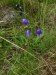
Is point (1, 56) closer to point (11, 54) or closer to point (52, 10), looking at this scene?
point (11, 54)

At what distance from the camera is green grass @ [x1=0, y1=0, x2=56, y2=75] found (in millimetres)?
1918

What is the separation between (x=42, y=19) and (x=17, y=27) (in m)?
0.23

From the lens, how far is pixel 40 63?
1.94 m

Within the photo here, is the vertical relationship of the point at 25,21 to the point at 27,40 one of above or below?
above

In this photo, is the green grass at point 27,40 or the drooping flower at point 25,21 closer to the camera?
the green grass at point 27,40

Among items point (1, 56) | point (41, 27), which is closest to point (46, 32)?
point (41, 27)

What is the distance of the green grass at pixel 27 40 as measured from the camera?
1918 millimetres

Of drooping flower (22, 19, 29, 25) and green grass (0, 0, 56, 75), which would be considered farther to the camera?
drooping flower (22, 19, 29, 25)

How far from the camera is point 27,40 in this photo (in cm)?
209

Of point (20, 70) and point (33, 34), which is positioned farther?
point (33, 34)

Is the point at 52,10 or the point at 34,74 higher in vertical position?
the point at 52,10

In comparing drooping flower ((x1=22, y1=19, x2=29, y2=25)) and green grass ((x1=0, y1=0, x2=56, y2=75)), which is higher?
drooping flower ((x1=22, y1=19, x2=29, y2=25))

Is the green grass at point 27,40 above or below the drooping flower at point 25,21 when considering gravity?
below

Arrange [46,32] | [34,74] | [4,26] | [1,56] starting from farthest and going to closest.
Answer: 1. [4,26]
2. [46,32]
3. [1,56]
4. [34,74]
